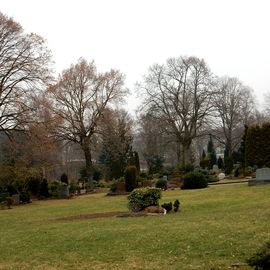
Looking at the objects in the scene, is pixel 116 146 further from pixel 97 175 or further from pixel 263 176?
pixel 263 176

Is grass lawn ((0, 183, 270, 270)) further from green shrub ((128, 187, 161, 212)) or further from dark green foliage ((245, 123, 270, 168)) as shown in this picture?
dark green foliage ((245, 123, 270, 168))

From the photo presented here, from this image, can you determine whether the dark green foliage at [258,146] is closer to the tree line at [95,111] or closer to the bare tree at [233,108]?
the tree line at [95,111]

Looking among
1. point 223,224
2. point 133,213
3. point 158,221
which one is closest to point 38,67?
point 133,213

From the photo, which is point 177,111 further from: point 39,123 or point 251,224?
point 251,224

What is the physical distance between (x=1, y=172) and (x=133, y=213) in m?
19.1

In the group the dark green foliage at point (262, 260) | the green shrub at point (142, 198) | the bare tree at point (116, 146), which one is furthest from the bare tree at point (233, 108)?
the dark green foliage at point (262, 260)

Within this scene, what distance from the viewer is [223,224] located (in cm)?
1230

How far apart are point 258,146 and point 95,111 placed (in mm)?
19983

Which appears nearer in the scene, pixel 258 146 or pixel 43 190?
pixel 258 146

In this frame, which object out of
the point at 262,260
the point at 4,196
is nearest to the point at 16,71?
Result: the point at 4,196

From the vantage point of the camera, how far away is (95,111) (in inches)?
1839

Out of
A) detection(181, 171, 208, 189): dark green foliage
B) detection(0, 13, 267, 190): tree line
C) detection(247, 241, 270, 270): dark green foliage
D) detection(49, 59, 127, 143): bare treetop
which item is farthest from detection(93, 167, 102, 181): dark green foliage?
detection(247, 241, 270, 270): dark green foliage

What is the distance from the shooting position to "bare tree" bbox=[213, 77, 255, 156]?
215 feet

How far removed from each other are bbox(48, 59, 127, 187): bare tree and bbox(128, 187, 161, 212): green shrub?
2606 cm
